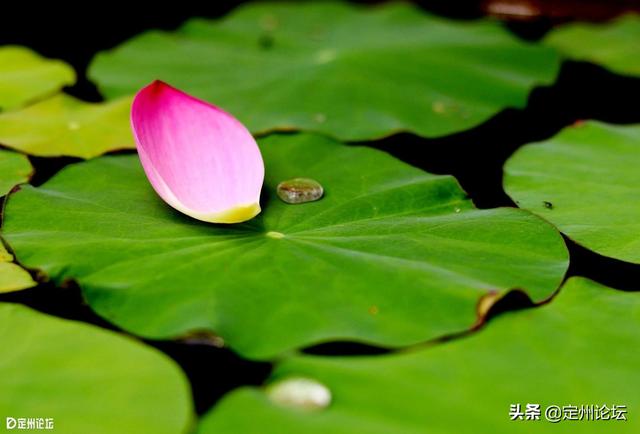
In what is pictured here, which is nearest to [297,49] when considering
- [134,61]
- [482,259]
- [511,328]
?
[134,61]

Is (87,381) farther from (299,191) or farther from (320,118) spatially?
(320,118)

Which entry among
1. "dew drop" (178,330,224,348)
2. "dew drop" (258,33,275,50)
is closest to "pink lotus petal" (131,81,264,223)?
"dew drop" (178,330,224,348)

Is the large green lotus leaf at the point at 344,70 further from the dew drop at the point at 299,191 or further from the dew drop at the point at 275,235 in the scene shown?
the dew drop at the point at 275,235

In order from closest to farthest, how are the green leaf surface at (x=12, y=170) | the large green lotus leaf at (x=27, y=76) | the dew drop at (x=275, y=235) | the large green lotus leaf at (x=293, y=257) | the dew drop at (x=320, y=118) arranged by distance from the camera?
the large green lotus leaf at (x=293, y=257) → the dew drop at (x=275, y=235) → the green leaf surface at (x=12, y=170) → the dew drop at (x=320, y=118) → the large green lotus leaf at (x=27, y=76)

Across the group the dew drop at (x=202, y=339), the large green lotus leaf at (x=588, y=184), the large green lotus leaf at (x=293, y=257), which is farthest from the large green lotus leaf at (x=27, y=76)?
the large green lotus leaf at (x=588, y=184)

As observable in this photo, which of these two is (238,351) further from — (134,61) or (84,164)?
(134,61)

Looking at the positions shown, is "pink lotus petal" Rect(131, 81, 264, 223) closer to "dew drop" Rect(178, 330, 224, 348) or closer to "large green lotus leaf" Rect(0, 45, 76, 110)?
"dew drop" Rect(178, 330, 224, 348)
